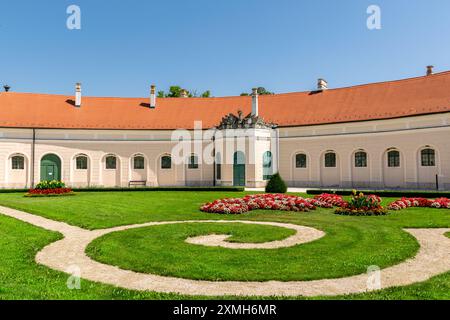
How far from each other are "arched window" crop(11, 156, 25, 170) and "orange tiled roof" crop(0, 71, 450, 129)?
305cm

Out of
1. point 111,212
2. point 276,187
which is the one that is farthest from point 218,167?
point 111,212

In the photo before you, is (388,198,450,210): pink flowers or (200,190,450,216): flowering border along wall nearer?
(200,190,450,216): flowering border along wall

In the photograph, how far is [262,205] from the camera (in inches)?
714

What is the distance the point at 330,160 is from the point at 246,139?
7.87 metres

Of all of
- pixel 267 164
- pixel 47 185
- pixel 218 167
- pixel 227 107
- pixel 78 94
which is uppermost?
pixel 78 94

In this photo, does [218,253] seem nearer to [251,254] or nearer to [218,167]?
[251,254]

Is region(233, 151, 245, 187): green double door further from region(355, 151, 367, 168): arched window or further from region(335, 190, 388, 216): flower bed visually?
region(335, 190, 388, 216): flower bed

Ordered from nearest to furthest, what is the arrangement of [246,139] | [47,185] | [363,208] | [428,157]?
[363,208] → [47,185] → [428,157] → [246,139]

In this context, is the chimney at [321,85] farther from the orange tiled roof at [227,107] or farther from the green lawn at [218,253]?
the green lawn at [218,253]

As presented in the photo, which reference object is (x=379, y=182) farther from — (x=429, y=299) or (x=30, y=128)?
(x=30, y=128)

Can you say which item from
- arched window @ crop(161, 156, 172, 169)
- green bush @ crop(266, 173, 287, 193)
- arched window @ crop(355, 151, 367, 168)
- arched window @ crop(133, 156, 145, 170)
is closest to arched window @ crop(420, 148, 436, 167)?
arched window @ crop(355, 151, 367, 168)

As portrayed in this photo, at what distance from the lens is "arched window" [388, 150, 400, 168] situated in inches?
1233

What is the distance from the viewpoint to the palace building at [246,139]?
3100 centimetres
